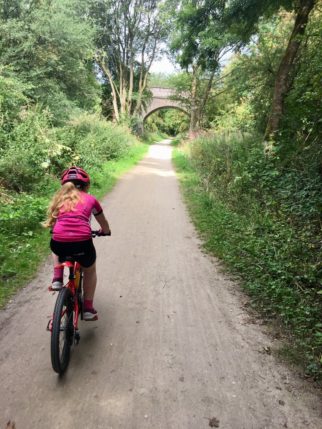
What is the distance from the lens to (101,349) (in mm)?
3287

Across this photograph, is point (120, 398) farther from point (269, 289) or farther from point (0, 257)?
point (0, 257)

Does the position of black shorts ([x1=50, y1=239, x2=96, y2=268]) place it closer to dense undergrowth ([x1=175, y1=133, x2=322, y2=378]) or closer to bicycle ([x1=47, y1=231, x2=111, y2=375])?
bicycle ([x1=47, y1=231, x2=111, y2=375])

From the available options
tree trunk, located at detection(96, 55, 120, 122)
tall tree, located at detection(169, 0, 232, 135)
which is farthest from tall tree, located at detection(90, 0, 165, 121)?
tall tree, located at detection(169, 0, 232, 135)

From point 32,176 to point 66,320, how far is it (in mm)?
6900

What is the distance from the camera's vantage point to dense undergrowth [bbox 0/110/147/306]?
5.19m

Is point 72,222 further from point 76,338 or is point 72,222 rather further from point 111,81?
point 111,81

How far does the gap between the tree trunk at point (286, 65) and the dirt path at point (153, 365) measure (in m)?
5.64

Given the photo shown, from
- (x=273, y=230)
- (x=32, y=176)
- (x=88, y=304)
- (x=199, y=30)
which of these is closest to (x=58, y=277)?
(x=88, y=304)

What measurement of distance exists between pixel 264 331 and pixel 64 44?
14.3m

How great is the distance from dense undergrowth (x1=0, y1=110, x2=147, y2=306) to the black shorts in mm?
1647

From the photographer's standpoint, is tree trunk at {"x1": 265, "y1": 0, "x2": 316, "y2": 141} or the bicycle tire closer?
the bicycle tire

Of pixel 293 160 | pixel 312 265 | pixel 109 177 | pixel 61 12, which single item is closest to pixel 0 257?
pixel 312 265

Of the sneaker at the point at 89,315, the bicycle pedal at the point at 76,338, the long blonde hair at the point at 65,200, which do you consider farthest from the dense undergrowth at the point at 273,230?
the long blonde hair at the point at 65,200

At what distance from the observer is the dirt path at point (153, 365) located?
8.33 ft
